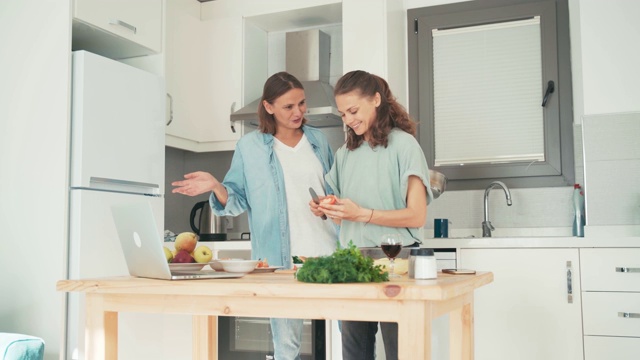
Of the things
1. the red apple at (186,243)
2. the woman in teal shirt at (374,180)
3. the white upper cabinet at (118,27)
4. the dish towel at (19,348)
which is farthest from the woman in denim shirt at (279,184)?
the white upper cabinet at (118,27)

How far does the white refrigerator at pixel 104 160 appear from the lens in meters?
3.14

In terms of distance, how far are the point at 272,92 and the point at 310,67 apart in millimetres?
1671

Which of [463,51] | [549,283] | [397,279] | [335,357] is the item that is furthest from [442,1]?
[397,279]

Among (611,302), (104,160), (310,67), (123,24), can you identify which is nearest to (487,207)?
(611,302)

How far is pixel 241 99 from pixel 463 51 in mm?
1356

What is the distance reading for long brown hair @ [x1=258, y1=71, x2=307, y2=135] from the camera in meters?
2.73

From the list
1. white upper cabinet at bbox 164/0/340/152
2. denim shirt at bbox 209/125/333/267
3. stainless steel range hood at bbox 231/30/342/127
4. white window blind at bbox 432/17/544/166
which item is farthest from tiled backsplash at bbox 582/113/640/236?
white upper cabinet at bbox 164/0/340/152

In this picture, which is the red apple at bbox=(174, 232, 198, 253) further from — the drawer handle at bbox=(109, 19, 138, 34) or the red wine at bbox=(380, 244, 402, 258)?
the drawer handle at bbox=(109, 19, 138, 34)

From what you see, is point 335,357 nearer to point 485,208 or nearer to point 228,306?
point 485,208

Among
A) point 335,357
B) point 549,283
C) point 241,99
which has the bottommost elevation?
point 335,357

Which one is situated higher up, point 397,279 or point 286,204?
point 286,204

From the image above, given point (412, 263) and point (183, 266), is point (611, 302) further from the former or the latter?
point (183, 266)

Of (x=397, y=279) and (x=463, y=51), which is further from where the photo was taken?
(x=463, y=51)

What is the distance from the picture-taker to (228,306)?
5.85 feet
